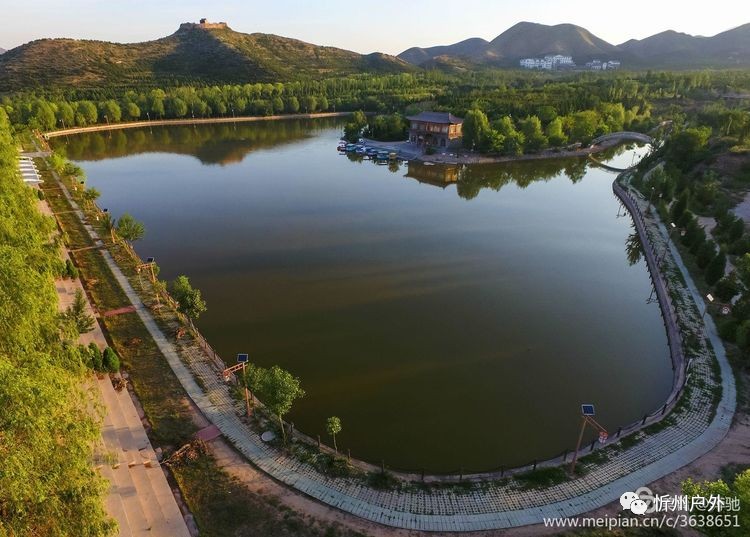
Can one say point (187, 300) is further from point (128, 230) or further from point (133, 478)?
point (128, 230)

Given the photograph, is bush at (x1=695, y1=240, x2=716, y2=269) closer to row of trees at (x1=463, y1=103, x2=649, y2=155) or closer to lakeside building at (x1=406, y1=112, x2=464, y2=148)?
row of trees at (x1=463, y1=103, x2=649, y2=155)

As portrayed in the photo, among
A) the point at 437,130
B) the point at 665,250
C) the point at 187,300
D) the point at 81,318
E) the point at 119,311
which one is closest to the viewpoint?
the point at 81,318

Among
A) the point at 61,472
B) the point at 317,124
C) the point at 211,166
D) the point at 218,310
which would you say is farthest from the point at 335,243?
the point at 317,124

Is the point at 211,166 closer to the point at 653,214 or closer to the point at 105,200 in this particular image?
the point at 105,200

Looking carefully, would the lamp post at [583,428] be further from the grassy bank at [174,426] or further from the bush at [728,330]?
the bush at [728,330]

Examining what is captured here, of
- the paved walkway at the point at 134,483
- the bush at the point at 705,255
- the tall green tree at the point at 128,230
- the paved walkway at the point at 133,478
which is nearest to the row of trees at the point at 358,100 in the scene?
the bush at the point at 705,255

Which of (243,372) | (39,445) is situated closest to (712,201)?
(243,372)

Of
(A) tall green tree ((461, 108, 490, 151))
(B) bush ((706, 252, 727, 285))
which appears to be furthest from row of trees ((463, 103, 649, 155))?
(B) bush ((706, 252, 727, 285))
